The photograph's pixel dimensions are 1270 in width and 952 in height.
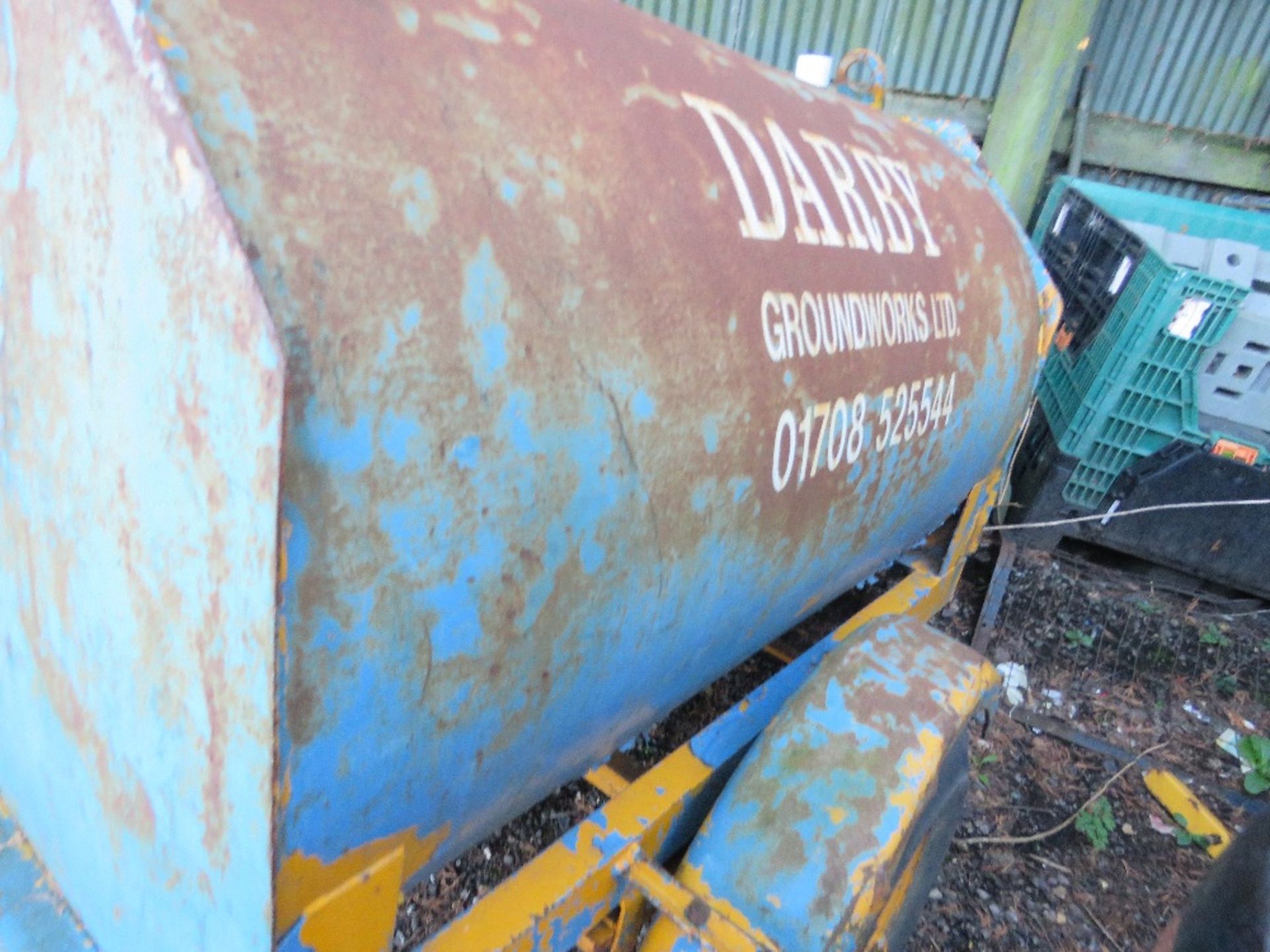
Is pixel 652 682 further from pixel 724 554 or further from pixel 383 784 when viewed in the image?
pixel 383 784

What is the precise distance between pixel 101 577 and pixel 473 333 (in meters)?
0.42

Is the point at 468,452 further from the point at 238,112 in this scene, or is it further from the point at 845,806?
the point at 845,806

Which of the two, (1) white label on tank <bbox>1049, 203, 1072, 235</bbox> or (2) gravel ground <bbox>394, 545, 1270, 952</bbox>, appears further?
(1) white label on tank <bbox>1049, 203, 1072, 235</bbox>

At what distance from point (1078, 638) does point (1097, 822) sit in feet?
3.10

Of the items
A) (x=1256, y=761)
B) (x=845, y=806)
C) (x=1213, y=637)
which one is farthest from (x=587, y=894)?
(x=1213, y=637)

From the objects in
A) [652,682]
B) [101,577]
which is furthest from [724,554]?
[101,577]

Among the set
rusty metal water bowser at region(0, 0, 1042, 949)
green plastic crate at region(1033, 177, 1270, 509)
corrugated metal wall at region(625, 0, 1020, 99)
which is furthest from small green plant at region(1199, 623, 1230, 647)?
corrugated metal wall at region(625, 0, 1020, 99)

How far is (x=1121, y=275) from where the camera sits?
3281 millimetres

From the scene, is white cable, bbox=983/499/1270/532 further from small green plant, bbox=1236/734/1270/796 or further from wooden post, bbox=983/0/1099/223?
wooden post, bbox=983/0/1099/223

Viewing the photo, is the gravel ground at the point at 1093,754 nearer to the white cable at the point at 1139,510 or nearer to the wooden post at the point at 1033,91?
the white cable at the point at 1139,510

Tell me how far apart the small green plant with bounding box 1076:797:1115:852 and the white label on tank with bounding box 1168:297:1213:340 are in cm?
173

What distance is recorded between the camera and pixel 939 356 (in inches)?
58.9

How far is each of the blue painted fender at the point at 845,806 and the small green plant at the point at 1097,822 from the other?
110 centimetres

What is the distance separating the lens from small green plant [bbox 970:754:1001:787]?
2.43 m
